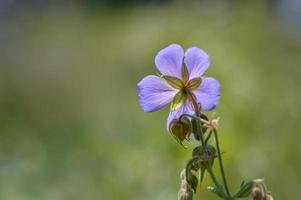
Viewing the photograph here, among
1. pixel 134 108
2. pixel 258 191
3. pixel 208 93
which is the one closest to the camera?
pixel 258 191

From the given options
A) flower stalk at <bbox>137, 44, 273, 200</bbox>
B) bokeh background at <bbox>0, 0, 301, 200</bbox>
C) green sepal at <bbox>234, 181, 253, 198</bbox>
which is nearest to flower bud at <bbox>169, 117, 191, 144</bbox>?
flower stalk at <bbox>137, 44, 273, 200</bbox>

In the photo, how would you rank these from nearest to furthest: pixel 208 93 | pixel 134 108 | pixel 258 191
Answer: pixel 258 191 < pixel 208 93 < pixel 134 108

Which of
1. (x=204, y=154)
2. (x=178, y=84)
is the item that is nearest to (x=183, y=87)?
(x=178, y=84)

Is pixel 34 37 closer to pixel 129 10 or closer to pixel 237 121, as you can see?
pixel 129 10

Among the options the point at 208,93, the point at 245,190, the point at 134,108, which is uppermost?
the point at 208,93

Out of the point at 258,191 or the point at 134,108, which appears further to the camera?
the point at 134,108

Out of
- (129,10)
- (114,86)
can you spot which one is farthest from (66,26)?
(114,86)

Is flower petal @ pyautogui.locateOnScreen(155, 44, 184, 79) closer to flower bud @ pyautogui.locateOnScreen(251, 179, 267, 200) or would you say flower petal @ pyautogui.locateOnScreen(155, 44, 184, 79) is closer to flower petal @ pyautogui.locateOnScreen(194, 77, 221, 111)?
flower petal @ pyautogui.locateOnScreen(194, 77, 221, 111)

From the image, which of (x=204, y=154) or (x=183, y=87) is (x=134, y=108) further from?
(x=204, y=154)
